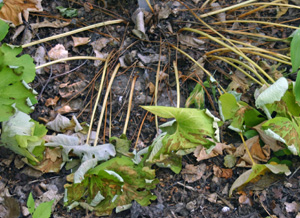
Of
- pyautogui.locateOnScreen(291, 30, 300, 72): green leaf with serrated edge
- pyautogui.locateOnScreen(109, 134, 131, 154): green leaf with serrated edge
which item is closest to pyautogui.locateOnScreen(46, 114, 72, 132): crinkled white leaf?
pyautogui.locateOnScreen(109, 134, 131, 154): green leaf with serrated edge

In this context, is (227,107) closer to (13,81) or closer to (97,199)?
(97,199)

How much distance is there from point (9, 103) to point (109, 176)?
0.52 meters

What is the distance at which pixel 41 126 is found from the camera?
1420 mm

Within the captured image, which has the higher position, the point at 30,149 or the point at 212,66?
the point at 212,66

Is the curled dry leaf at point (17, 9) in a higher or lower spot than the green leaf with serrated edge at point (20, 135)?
higher

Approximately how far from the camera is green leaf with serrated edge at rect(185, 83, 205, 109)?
155cm

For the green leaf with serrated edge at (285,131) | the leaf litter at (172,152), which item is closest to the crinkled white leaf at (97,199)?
the leaf litter at (172,152)

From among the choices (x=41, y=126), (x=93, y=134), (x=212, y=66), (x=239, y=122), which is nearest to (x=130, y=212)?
(x=93, y=134)

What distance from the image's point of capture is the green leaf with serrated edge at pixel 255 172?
1.38 meters

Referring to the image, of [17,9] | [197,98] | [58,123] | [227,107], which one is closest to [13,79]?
[58,123]

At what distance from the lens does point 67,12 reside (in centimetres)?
190

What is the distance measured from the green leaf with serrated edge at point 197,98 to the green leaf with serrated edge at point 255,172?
40cm

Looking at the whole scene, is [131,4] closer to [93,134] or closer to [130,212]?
[93,134]

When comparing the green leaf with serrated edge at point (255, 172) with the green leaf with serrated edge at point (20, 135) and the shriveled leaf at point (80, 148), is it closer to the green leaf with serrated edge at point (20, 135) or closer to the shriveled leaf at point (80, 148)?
the shriveled leaf at point (80, 148)
